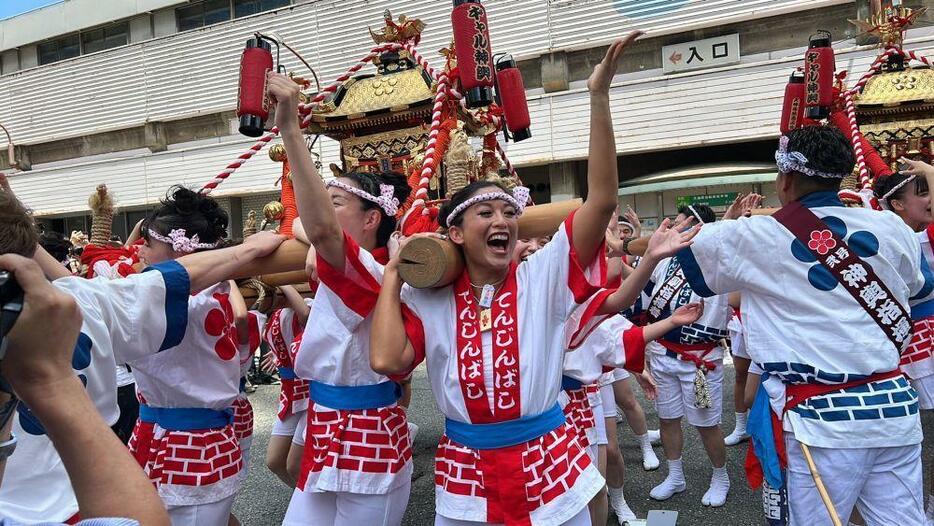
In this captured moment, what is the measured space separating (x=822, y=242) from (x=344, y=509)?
7.13 ft

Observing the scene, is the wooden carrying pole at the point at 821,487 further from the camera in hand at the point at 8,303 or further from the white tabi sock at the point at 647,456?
the white tabi sock at the point at 647,456

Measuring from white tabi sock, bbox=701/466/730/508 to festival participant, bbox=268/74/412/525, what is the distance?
2.70 meters

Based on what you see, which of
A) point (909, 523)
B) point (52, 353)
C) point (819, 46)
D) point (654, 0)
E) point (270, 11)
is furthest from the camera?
point (270, 11)

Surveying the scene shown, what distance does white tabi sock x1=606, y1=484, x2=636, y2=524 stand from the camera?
3.93m

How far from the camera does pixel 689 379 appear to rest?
4.46m

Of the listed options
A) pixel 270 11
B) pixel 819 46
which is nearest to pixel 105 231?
pixel 819 46

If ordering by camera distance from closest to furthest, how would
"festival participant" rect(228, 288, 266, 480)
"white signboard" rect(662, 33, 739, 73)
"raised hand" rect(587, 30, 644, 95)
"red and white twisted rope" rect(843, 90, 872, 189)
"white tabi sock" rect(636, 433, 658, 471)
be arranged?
"raised hand" rect(587, 30, 644, 95), "festival participant" rect(228, 288, 266, 480), "red and white twisted rope" rect(843, 90, 872, 189), "white tabi sock" rect(636, 433, 658, 471), "white signboard" rect(662, 33, 739, 73)

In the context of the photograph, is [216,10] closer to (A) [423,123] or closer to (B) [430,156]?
(A) [423,123]

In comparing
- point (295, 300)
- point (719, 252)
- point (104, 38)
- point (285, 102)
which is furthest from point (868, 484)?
point (104, 38)

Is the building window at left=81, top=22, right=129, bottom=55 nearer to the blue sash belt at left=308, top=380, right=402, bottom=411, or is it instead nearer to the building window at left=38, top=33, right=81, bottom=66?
the building window at left=38, top=33, right=81, bottom=66

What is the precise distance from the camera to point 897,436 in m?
2.33

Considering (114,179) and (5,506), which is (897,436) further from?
(114,179)

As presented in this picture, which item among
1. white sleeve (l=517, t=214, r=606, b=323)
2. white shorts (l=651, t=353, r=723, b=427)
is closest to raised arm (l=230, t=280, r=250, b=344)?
white sleeve (l=517, t=214, r=606, b=323)

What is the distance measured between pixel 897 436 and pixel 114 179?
19.1 meters
